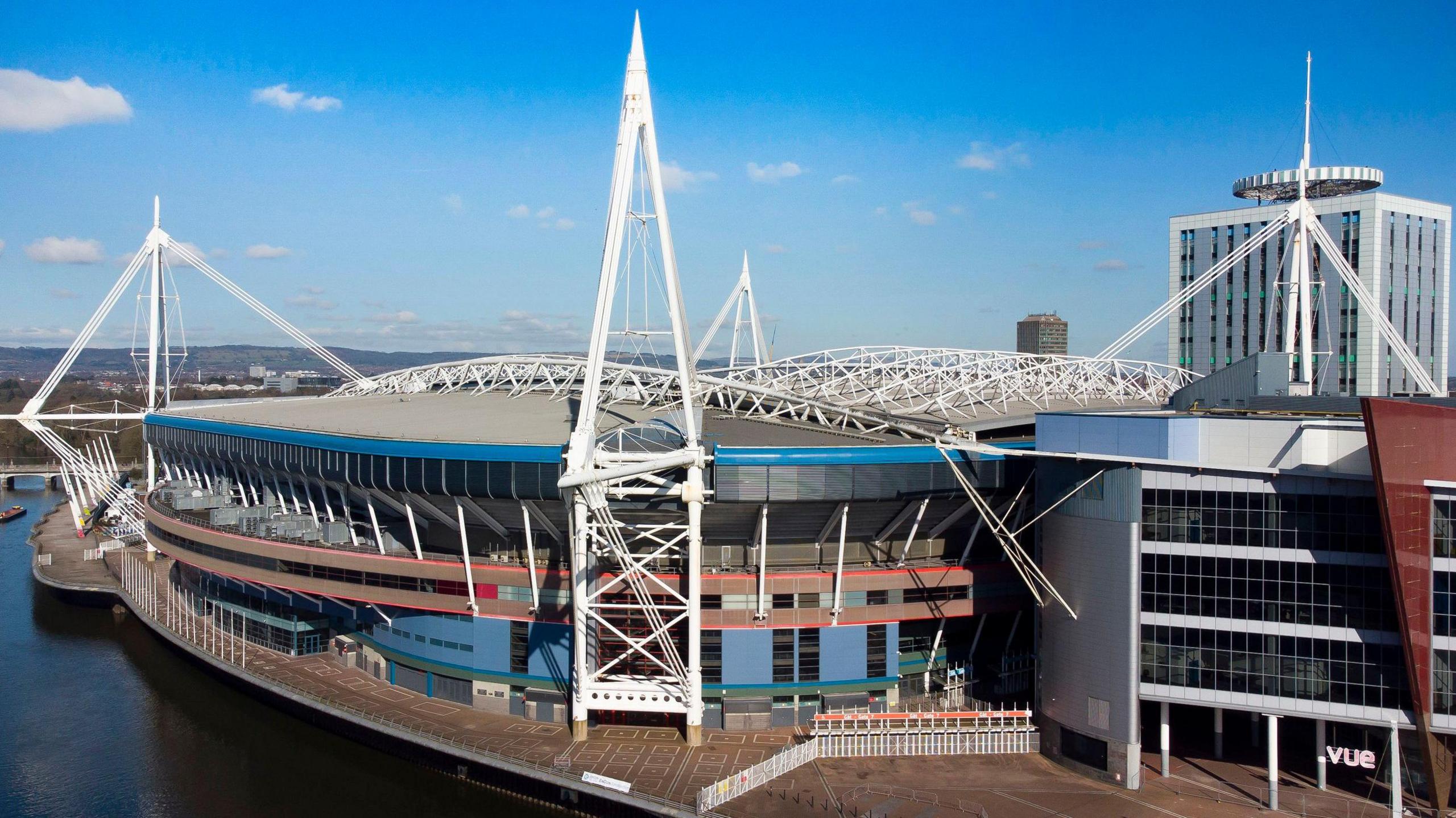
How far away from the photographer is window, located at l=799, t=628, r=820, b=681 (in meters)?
47.0

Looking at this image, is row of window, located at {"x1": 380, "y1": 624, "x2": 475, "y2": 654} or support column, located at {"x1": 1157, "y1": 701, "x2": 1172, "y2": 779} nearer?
support column, located at {"x1": 1157, "y1": 701, "x2": 1172, "y2": 779}

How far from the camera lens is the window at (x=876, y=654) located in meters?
47.8

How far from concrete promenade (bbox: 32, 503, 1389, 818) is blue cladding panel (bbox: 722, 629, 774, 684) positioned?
245 centimetres

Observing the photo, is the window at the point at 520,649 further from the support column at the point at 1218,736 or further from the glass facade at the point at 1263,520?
the support column at the point at 1218,736

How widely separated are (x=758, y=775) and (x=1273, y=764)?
18.4m

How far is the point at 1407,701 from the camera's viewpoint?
35.9m

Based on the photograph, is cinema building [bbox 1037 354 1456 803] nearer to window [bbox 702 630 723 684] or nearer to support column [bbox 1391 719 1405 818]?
support column [bbox 1391 719 1405 818]

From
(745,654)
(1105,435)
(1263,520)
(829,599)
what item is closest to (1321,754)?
(1263,520)

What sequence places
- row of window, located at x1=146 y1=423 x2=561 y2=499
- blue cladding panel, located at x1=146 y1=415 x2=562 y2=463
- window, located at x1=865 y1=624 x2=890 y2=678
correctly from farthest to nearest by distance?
1. window, located at x1=865 y1=624 x2=890 y2=678
2. row of window, located at x1=146 y1=423 x2=561 y2=499
3. blue cladding panel, located at x1=146 y1=415 x2=562 y2=463

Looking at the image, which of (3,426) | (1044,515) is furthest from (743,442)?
(3,426)

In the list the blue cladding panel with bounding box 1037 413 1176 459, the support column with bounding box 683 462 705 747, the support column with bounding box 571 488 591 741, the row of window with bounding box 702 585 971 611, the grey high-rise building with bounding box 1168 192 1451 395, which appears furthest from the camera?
the grey high-rise building with bounding box 1168 192 1451 395

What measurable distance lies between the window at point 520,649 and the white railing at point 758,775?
1259 cm

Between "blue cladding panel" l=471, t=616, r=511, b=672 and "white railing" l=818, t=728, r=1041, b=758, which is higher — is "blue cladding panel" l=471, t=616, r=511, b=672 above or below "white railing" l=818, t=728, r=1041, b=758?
above

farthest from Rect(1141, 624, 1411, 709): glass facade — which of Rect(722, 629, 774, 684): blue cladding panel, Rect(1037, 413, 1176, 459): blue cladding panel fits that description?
Rect(722, 629, 774, 684): blue cladding panel
